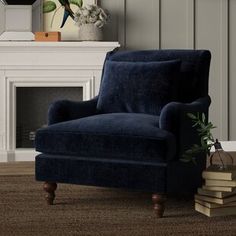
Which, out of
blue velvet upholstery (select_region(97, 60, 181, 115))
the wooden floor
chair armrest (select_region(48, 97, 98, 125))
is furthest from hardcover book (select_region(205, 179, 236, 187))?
the wooden floor

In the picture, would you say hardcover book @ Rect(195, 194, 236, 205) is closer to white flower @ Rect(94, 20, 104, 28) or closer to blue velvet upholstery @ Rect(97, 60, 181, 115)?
blue velvet upholstery @ Rect(97, 60, 181, 115)

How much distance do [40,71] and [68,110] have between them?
1.59 m

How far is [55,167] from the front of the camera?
3.22 metres

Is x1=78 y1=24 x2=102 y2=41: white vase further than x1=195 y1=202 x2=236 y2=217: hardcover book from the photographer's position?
Yes

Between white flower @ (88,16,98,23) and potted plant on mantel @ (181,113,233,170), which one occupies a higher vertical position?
white flower @ (88,16,98,23)

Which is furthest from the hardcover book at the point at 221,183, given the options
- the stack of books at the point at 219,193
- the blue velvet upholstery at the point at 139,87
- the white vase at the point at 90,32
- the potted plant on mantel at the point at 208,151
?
the white vase at the point at 90,32

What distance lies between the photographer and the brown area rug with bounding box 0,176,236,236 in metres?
2.75

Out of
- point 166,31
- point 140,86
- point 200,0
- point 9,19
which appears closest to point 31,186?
point 140,86

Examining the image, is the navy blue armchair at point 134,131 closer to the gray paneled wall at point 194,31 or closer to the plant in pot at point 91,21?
the plant in pot at point 91,21

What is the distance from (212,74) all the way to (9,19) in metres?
1.84

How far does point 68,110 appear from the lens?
3.54m

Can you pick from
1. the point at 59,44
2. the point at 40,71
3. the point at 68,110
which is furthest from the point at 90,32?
the point at 68,110

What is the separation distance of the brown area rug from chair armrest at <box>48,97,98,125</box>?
46 cm

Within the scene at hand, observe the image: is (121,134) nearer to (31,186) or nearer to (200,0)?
(31,186)
